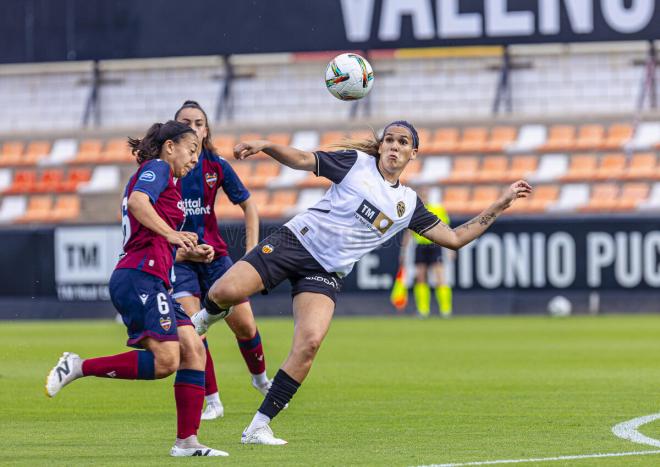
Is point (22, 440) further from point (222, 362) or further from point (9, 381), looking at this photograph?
point (222, 362)

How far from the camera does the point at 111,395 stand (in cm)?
1149

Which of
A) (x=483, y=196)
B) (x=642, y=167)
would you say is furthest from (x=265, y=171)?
(x=642, y=167)

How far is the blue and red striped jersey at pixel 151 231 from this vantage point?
746 cm

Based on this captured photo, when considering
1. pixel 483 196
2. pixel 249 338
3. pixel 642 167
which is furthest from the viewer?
pixel 483 196

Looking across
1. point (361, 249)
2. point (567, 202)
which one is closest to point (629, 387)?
point (361, 249)

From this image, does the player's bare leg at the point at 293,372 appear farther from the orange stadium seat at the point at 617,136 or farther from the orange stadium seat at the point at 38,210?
the orange stadium seat at the point at 38,210

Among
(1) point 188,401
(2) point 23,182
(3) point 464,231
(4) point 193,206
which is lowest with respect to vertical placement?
(1) point 188,401

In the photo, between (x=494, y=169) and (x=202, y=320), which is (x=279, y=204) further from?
(x=202, y=320)

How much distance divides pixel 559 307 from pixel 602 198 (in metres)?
4.21

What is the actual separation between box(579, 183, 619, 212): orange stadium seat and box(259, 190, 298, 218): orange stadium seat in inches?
231

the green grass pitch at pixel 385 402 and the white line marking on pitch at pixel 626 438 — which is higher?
the white line marking on pitch at pixel 626 438

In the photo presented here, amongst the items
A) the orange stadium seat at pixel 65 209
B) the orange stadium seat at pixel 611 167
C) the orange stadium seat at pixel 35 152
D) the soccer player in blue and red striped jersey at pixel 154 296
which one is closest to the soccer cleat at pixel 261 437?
the soccer player in blue and red striped jersey at pixel 154 296

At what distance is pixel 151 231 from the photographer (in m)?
7.49

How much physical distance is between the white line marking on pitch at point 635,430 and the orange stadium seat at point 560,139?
18.4m
